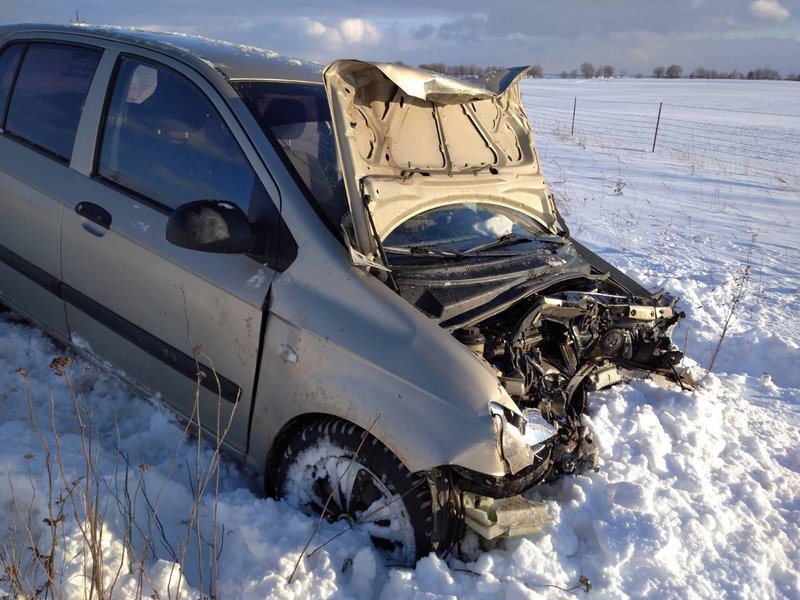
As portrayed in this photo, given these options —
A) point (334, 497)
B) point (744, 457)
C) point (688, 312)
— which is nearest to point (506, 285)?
point (334, 497)

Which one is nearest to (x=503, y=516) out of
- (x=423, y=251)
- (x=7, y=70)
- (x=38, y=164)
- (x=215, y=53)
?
(x=423, y=251)

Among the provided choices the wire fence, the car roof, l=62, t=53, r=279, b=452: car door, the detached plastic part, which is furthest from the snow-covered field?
the wire fence

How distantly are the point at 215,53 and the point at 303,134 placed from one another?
696 millimetres

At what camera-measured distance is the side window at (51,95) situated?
→ 11.1 feet

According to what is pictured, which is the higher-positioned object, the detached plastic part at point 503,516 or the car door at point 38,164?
the car door at point 38,164

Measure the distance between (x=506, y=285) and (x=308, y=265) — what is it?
844mm

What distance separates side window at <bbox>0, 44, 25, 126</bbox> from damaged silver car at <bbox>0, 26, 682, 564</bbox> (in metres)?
0.26

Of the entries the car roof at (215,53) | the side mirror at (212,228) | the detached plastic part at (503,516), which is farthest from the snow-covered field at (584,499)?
the car roof at (215,53)

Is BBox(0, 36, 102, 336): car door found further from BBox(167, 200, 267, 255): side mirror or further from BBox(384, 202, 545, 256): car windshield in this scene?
BBox(384, 202, 545, 256): car windshield

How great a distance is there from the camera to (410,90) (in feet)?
9.07

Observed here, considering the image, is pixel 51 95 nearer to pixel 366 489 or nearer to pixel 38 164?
pixel 38 164

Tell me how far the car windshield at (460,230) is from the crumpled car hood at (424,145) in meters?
0.08

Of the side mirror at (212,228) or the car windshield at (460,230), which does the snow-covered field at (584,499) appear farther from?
the car windshield at (460,230)

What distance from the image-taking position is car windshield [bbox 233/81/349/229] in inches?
107
